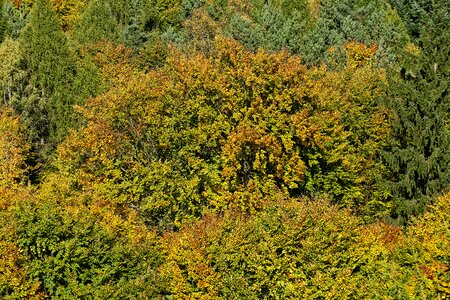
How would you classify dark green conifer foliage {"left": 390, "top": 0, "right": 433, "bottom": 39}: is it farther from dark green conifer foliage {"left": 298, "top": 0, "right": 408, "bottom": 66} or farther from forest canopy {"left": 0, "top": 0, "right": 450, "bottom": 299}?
forest canopy {"left": 0, "top": 0, "right": 450, "bottom": 299}

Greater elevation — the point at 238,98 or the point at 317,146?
the point at 238,98

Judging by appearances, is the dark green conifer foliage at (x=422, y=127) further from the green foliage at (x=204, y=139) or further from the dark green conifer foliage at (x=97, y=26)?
the dark green conifer foliage at (x=97, y=26)

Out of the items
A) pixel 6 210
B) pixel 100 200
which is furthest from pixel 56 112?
pixel 6 210

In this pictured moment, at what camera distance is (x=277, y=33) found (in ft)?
240

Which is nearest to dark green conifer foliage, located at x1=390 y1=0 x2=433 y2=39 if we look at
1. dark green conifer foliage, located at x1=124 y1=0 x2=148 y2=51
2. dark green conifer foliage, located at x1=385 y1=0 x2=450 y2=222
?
dark green conifer foliage, located at x1=124 y1=0 x2=148 y2=51

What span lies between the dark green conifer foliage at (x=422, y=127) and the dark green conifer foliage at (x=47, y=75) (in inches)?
1169

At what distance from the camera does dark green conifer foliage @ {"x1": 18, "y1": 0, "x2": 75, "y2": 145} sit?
51688mm

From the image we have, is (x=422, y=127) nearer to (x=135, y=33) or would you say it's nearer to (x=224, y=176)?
(x=224, y=176)

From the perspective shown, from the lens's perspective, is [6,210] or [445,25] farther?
[445,25]

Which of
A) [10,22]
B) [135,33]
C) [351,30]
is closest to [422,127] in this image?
[351,30]

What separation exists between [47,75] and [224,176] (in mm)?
27142

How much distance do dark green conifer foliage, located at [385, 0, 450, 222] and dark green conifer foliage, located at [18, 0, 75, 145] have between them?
97.4 ft

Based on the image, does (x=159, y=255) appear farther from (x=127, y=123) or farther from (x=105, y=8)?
(x=105, y=8)

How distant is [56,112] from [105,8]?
26.1 m
